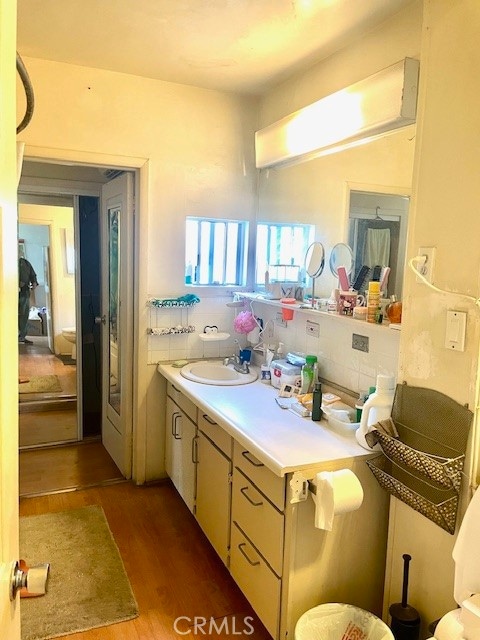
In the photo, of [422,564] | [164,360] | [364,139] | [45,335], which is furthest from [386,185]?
[45,335]

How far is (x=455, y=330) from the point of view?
4.91 ft

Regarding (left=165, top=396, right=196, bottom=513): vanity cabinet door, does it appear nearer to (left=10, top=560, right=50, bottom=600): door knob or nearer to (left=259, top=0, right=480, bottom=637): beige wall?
(left=259, top=0, right=480, bottom=637): beige wall

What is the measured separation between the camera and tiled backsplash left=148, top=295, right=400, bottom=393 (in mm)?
2098

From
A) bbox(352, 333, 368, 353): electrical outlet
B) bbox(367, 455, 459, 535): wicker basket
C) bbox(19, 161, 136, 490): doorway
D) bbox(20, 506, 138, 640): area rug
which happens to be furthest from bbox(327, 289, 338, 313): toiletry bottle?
bbox(19, 161, 136, 490): doorway

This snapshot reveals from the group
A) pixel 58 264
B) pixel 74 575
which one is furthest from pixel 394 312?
pixel 58 264

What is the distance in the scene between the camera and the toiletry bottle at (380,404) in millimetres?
1802

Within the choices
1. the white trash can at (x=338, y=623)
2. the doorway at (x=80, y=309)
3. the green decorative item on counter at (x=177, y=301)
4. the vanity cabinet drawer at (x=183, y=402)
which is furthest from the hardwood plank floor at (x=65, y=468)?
the white trash can at (x=338, y=623)

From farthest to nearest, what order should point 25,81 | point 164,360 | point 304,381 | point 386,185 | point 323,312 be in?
1. point 164,360
2. point 304,381
3. point 323,312
4. point 386,185
5. point 25,81

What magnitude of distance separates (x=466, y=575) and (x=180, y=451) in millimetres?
1764

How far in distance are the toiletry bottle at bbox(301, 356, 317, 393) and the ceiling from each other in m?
1.51

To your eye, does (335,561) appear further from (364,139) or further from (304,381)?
(364,139)

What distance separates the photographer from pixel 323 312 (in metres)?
2.22

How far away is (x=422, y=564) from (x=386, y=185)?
145cm

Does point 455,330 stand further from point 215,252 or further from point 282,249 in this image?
point 215,252
